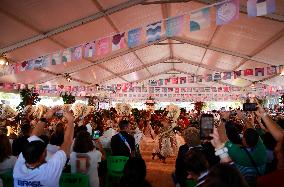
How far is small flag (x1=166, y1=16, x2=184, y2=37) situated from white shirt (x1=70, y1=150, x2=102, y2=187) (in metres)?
3.73

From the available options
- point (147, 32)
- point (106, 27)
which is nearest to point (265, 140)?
point (147, 32)

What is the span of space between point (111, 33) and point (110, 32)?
13cm

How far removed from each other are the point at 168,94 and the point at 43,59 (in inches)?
751

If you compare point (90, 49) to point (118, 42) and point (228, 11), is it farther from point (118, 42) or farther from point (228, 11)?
point (228, 11)

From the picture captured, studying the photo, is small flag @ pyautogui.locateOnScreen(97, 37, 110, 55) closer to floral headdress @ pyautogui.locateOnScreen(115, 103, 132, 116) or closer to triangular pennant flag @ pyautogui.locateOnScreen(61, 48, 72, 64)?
triangular pennant flag @ pyautogui.locateOnScreen(61, 48, 72, 64)

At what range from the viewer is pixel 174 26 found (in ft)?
22.4

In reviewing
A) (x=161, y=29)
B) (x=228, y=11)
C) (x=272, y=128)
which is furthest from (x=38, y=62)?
(x=272, y=128)

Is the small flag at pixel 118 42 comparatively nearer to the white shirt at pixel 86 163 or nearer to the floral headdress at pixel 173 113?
the floral headdress at pixel 173 113

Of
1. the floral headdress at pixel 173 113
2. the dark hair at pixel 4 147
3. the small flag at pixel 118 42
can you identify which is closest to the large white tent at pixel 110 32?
the small flag at pixel 118 42

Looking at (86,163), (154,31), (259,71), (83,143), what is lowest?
(86,163)

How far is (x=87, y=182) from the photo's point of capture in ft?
12.9

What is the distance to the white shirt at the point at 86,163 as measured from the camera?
4.11 meters

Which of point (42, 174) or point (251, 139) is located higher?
point (251, 139)

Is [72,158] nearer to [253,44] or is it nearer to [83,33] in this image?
[83,33]
